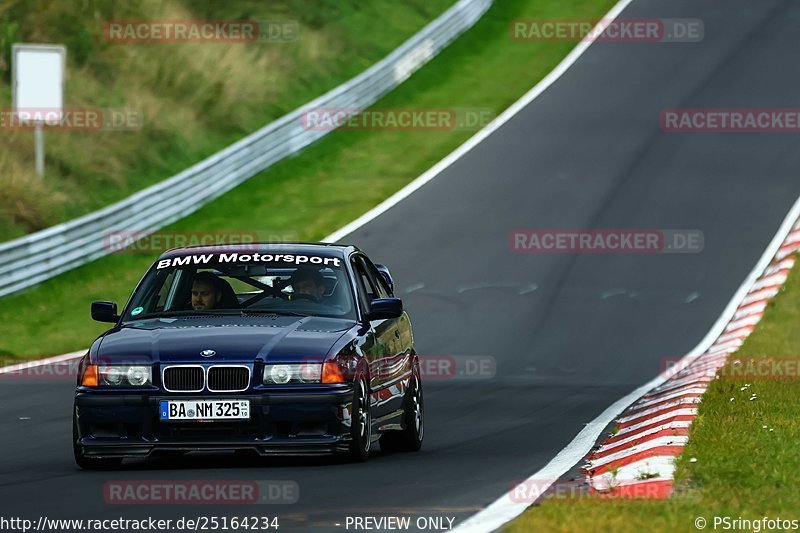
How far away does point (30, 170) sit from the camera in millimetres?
27031

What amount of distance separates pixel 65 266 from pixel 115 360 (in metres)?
14.3

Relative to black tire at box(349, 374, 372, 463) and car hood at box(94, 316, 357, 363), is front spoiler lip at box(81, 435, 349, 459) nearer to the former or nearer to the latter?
black tire at box(349, 374, 372, 463)

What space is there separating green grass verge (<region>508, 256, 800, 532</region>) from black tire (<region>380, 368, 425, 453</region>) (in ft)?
6.37

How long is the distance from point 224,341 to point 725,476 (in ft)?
10.1

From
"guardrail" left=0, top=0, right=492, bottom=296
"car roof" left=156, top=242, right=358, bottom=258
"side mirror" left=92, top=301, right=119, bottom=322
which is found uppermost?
"guardrail" left=0, top=0, right=492, bottom=296

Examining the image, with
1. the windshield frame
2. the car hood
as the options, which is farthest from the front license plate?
the windshield frame

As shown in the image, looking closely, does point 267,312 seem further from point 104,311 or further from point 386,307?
point 104,311

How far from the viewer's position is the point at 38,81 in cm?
2467

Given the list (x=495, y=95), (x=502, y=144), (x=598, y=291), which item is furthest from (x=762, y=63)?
(x=598, y=291)

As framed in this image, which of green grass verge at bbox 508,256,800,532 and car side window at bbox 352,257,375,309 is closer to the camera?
green grass verge at bbox 508,256,800,532

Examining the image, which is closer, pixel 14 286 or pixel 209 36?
pixel 14 286

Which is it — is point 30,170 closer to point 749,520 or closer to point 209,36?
point 209,36

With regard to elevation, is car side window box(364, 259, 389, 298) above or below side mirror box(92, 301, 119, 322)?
above

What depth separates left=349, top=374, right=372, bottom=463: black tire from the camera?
386 inches
